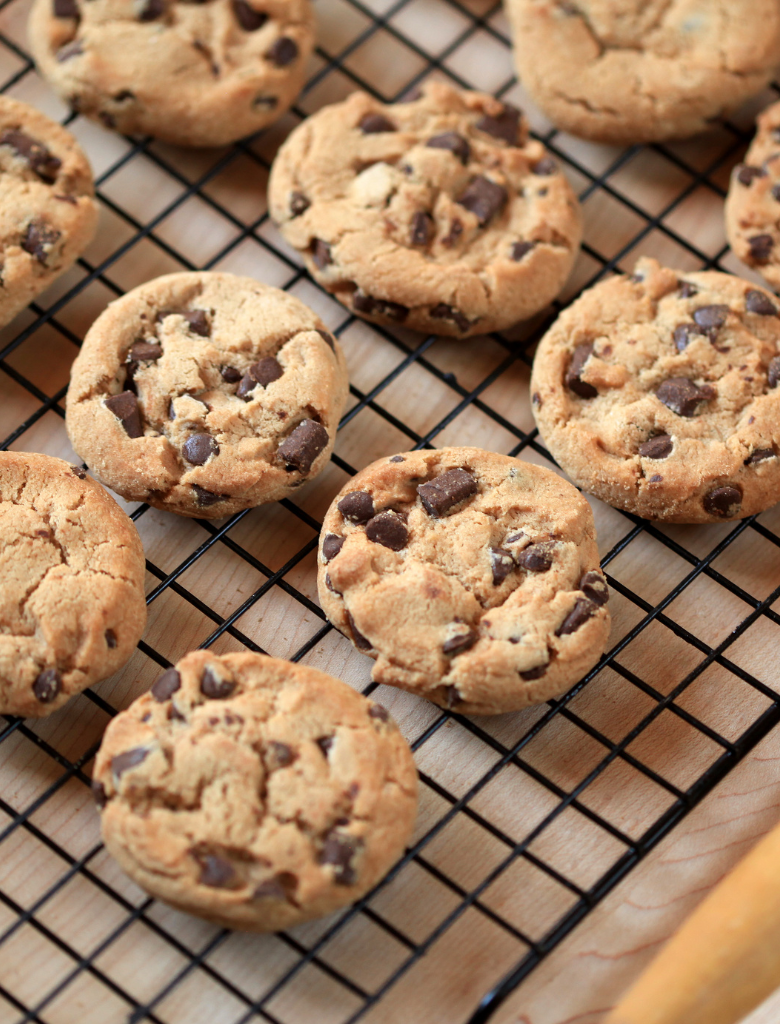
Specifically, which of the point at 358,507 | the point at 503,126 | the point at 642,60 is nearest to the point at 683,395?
the point at 358,507

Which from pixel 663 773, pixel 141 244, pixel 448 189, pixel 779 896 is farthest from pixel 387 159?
pixel 779 896

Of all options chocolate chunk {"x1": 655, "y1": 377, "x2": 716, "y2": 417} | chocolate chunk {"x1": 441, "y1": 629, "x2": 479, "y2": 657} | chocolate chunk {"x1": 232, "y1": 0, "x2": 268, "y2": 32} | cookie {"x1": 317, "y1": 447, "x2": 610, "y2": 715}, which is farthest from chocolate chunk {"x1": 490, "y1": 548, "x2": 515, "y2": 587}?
chocolate chunk {"x1": 232, "y1": 0, "x2": 268, "y2": 32}

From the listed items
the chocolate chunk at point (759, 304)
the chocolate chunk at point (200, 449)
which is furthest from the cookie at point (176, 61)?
the chocolate chunk at point (759, 304)

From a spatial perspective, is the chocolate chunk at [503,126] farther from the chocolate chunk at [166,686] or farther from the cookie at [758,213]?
the chocolate chunk at [166,686]

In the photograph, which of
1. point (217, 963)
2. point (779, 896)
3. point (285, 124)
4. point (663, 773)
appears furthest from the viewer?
point (285, 124)

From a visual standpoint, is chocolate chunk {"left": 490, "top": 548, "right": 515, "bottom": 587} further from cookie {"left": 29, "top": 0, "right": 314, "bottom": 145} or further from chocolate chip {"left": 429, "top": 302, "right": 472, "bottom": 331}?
cookie {"left": 29, "top": 0, "right": 314, "bottom": 145}

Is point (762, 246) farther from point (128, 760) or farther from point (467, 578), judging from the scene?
point (128, 760)

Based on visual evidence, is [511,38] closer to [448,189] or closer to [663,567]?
[448,189]
